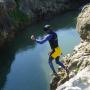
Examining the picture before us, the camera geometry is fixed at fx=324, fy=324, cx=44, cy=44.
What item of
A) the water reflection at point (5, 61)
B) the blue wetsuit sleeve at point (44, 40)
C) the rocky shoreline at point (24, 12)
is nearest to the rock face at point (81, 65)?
the blue wetsuit sleeve at point (44, 40)

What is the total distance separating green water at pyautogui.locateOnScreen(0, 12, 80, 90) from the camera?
3348 centimetres

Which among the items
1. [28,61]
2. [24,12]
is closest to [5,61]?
[28,61]

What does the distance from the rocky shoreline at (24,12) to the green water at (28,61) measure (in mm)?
2089

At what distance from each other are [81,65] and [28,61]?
66.8 ft

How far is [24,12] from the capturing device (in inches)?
2867

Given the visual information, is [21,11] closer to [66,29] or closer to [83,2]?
[66,29]

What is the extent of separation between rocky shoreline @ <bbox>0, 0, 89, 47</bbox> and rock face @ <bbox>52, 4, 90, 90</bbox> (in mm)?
24600

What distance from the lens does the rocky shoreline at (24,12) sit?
5556 cm

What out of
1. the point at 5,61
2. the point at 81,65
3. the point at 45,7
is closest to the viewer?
the point at 81,65

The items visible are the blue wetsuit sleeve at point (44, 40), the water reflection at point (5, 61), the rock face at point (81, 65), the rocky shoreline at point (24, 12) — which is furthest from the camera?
the rocky shoreline at point (24, 12)

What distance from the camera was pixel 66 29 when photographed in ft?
211

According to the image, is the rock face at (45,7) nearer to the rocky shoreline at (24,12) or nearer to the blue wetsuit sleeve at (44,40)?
the rocky shoreline at (24,12)

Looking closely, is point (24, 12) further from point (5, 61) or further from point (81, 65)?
point (81, 65)

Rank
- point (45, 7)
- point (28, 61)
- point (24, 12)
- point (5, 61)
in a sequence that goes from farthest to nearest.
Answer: point (45, 7), point (24, 12), point (5, 61), point (28, 61)
